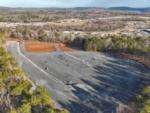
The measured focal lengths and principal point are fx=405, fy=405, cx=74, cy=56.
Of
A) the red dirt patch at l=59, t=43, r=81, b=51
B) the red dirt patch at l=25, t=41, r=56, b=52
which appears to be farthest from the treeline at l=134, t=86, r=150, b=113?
the red dirt patch at l=59, t=43, r=81, b=51

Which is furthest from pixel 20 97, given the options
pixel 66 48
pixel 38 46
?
pixel 38 46

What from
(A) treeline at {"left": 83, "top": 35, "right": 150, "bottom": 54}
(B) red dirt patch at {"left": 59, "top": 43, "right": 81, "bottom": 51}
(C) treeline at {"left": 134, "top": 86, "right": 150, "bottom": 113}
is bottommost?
(B) red dirt patch at {"left": 59, "top": 43, "right": 81, "bottom": 51}

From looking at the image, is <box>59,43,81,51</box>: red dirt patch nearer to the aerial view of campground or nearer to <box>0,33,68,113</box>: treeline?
the aerial view of campground

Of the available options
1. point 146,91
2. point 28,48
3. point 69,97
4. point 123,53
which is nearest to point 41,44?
point 28,48

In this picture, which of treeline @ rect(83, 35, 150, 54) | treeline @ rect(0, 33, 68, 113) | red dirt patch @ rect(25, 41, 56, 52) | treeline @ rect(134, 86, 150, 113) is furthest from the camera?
red dirt patch @ rect(25, 41, 56, 52)

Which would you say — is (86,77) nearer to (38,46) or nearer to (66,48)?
(66,48)

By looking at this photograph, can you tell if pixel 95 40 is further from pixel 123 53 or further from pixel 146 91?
pixel 146 91
